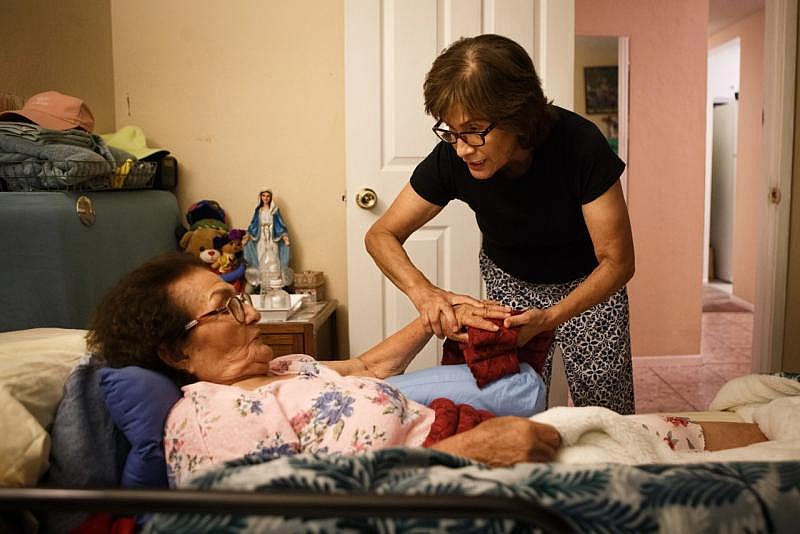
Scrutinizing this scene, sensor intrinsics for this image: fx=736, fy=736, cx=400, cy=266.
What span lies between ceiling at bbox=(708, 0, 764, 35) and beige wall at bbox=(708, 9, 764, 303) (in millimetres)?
62

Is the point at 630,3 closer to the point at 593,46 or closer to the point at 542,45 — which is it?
the point at 593,46

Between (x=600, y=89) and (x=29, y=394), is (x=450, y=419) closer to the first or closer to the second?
(x=29, y=394)

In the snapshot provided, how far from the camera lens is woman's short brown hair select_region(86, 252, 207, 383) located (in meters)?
1.40

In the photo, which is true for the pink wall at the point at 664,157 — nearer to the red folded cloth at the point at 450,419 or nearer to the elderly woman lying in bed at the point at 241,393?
the elderly woman lying in bed at the point at 241,393

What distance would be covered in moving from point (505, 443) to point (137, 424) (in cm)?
63

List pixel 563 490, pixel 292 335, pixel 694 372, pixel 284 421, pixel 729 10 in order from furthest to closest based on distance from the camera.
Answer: pixel 729 10 → pixel 694 372 → pixel 292 335 → pixel 284 421 → pixel 563 490

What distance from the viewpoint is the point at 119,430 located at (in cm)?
131

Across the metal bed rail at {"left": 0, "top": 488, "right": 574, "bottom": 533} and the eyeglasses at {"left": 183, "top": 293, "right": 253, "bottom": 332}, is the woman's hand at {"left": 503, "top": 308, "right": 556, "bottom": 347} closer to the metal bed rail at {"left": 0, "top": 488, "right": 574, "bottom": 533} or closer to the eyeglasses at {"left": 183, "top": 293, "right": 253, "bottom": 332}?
the eyeglasses at {"left": 183, "top": 293, "right": 253, "bottom": 332}

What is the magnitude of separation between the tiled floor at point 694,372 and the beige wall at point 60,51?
2889mm

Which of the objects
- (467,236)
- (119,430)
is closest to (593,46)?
(467,236)

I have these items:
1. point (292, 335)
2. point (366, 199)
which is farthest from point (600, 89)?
point (292, 335)

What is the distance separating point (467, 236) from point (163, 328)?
5.31ft

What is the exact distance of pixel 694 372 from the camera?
14.2 ft

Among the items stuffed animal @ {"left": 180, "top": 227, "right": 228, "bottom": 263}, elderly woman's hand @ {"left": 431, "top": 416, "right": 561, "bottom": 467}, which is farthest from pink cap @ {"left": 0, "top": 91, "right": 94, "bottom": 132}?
elderly woman's hand @ {"left": 431, "top": 416, "right": 561, "bottom": 467}
